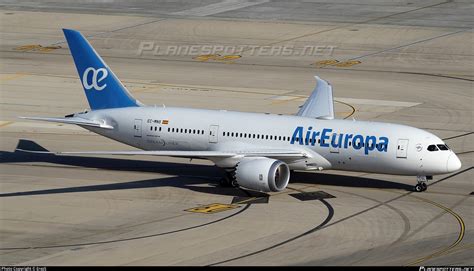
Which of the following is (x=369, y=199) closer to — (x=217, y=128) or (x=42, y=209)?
(x=217, y=128)

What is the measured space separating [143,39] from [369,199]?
63.5m

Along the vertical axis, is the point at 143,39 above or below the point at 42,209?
above

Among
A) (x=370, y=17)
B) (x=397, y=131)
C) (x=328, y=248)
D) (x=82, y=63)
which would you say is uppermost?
(x=370, y=17)

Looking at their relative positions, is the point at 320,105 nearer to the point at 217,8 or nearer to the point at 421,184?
the point at 421,184

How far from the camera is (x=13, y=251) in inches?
2228

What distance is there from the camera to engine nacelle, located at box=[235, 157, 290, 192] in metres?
66.3

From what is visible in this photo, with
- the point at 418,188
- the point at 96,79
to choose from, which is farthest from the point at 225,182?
the point at 96,79

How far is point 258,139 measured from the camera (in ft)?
233

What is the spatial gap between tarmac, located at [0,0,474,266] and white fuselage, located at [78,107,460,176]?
202 cm

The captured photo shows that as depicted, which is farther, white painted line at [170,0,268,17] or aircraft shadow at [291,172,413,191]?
white painted line at [170,0,268,17]

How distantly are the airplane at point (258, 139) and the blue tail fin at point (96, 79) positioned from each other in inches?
2.6

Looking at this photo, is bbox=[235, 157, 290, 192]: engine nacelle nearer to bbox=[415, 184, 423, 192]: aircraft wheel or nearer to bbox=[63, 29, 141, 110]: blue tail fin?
bbox=[415, 184, 423, 192]: aircraft wheel

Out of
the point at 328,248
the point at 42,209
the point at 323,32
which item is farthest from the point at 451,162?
the point at 323,32

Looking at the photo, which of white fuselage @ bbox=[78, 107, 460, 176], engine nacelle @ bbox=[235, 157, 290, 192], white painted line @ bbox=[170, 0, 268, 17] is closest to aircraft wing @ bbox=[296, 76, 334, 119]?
white fuselage @ bbox=[78, 107, 460, 176]
